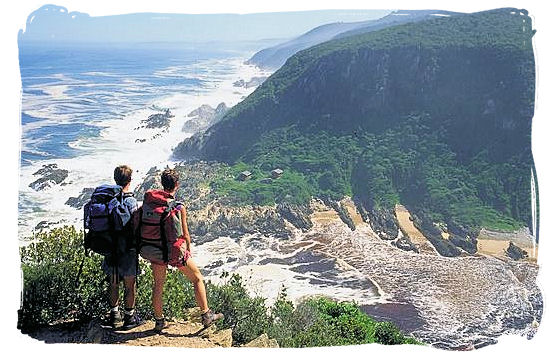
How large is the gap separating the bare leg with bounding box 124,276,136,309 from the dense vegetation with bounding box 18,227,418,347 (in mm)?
316

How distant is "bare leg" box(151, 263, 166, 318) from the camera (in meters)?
3.50

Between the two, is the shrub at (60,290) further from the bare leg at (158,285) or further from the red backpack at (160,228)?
the red backpack at (160,228)

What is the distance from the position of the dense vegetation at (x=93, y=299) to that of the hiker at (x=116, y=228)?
14.6 inches

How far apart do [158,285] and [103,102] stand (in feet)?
29.7

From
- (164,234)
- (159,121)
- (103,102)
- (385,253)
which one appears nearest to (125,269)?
(164,234)

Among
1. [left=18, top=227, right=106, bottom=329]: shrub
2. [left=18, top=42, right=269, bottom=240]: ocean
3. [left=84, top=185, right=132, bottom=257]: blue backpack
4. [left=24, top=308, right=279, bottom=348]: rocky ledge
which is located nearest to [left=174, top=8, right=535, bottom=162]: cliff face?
[left=18, top=42, right=269, bottom=240]: ocean

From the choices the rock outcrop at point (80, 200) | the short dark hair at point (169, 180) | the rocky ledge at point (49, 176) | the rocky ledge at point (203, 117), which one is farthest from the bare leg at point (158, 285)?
the rocky ledge at point (203, 117)

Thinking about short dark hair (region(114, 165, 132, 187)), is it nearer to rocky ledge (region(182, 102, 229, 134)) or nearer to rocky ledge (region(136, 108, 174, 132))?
rocky ledge (region(136, 108, 174, 132))

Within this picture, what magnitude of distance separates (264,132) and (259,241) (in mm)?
4881

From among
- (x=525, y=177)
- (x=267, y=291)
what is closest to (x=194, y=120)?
(x=267, y=291)

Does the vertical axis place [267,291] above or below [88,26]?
below

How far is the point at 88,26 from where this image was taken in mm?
8203

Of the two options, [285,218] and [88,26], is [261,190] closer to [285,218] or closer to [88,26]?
[285,218]

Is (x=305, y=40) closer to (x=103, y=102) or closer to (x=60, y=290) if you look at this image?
(x=103, y=102)
